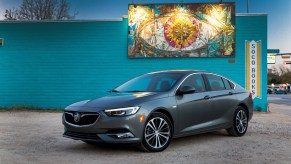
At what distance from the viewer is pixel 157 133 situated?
21.7 feet

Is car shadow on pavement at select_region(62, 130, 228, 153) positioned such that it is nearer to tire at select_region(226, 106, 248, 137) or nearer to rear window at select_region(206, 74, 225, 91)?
tire at select_region(226, 106, 248, 137)

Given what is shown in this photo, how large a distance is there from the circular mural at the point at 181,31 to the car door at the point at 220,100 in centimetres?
853

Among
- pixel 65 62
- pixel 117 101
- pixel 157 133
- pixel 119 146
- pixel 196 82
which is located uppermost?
pixel 65 62

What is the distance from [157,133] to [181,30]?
36.1 feet

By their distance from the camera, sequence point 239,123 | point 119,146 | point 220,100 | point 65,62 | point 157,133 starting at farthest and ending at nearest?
point 65,62, point 239,123, point 220,100, point 119,146, point 157,133

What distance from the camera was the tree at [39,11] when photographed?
122 feet

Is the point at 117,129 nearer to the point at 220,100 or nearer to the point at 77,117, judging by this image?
the point at 77,117

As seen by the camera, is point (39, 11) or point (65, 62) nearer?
point (65, 62)

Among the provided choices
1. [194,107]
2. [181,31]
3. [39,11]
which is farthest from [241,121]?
[39,11]

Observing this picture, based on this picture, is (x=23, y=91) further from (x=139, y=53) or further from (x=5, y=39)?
(x=139, y=53)

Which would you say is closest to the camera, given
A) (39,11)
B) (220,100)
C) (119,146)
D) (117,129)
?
(117,129)

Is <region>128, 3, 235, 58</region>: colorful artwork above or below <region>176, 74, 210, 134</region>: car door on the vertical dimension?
above

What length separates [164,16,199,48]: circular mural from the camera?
1698 centimetres

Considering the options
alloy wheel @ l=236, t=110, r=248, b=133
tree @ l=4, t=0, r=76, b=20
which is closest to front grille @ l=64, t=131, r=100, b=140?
alloy wheel @ l=236, t=110, r=248, b=133
